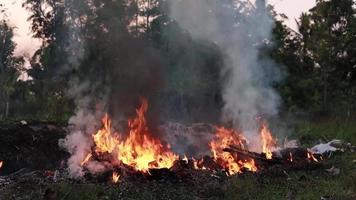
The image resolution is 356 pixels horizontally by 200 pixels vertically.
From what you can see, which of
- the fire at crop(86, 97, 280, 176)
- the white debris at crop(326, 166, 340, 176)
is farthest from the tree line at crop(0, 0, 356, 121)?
the white debris at crop(326, 166, 340, 176)

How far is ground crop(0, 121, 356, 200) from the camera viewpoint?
1003cm

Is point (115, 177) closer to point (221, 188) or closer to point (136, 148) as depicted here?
point (136, 148)

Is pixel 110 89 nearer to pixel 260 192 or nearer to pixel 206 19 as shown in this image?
pixel 206 19

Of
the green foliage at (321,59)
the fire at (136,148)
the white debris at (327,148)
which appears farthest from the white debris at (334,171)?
the green foliage at (321,59)

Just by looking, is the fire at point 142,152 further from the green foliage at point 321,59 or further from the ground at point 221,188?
the green foliage at point 321,59

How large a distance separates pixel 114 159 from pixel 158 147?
1.98m

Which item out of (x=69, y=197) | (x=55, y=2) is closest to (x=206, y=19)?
(x=69, y=197)

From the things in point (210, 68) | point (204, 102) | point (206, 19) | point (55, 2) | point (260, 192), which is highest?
point (55, 2)

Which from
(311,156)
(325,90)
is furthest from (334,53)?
(311,156)

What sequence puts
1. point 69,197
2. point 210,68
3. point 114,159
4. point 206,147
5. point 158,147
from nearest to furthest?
point 69,197, point 114,159, point 158,147, point 206,147, point 210,68

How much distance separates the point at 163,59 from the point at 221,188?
8.47 m

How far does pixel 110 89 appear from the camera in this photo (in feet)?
57.0

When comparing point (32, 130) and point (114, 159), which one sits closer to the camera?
point (114, 159)

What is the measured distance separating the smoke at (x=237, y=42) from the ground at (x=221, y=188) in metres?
6.58
